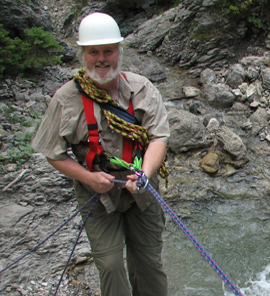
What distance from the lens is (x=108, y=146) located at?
7.39ft

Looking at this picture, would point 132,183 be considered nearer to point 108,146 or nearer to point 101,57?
point 108,146

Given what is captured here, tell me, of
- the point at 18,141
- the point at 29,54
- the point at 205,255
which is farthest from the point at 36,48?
the point at 205,255

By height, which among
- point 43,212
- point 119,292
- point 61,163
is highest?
point 61,163

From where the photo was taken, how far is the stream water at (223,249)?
12.2 feet

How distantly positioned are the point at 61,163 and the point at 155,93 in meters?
0.88

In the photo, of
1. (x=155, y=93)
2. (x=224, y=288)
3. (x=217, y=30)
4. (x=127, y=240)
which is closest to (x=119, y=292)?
(x=127, y=240)

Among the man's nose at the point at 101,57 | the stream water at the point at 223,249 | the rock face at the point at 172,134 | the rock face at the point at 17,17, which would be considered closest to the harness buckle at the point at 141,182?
the man's nose at the point at 101,57

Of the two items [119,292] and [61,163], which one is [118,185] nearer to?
[61,163]

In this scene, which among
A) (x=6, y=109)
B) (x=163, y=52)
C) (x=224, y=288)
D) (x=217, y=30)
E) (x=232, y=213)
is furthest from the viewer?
(x=163, y=52)

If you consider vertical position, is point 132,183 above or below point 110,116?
below

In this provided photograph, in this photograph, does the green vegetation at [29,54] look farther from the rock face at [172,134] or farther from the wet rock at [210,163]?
the wet rock at [210,163]

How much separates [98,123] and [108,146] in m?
0.19

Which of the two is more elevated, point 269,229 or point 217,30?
point 217,30

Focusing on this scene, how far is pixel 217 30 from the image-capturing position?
10508 millimetres
